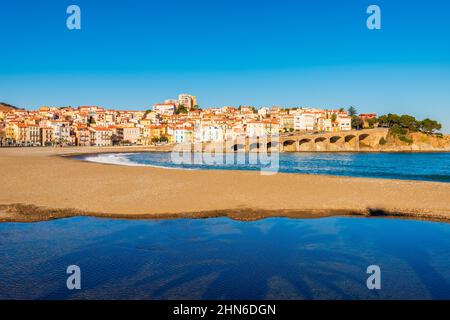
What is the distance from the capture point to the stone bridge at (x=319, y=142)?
9712 cm

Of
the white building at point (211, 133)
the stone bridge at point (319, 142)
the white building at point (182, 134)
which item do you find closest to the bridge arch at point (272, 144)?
the stone bridge at point (319, 142)

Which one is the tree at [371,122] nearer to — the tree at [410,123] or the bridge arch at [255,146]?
the tree at [410,123]

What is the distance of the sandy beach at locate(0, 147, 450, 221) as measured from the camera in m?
15.4

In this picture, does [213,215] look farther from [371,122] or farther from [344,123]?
[371,122]

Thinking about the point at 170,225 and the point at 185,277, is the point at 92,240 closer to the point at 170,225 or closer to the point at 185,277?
the point at 170,225

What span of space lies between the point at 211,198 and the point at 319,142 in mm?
95090

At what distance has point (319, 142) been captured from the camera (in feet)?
356

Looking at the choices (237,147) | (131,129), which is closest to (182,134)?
(131,129)

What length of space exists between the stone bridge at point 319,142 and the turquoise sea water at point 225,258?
79.0 metres

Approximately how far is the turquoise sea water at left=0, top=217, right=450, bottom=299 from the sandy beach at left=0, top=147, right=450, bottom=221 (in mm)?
1328

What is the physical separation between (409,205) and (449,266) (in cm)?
803

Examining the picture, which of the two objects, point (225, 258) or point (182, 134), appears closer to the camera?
point (225, 258)

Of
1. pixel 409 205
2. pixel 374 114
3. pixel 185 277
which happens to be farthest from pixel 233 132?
pixel 185 277

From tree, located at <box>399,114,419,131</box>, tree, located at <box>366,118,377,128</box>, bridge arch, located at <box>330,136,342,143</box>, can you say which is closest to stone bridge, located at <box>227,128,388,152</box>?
bridge arch, located at <box>330,136,342,143</box>
